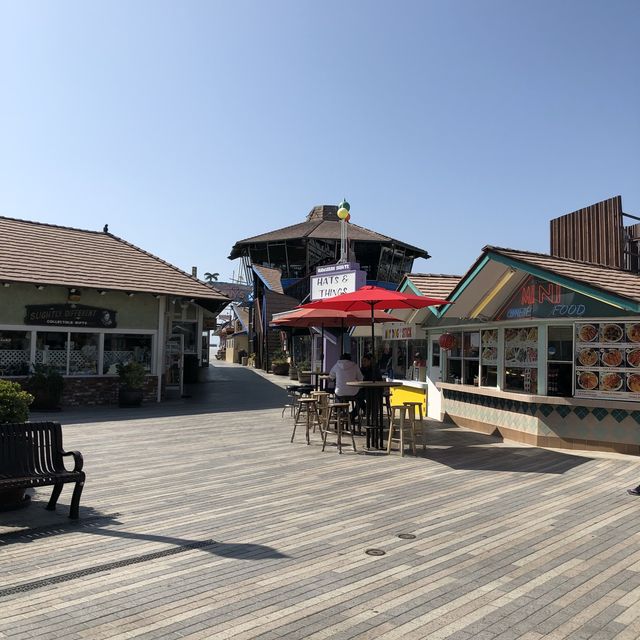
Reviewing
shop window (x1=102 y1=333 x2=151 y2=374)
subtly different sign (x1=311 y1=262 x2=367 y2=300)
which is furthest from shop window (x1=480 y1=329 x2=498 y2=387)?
shop window (x1=102 y1=333 x2=151 y2=374)

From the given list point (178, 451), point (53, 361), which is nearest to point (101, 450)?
point (178, 451)

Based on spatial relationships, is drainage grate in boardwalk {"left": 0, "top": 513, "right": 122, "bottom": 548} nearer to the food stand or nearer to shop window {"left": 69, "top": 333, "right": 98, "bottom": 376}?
the food stand

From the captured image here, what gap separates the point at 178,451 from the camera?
9.63 metres

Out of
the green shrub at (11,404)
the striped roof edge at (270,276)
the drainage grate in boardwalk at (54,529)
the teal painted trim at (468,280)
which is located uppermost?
the striped roof edge at (270,276)

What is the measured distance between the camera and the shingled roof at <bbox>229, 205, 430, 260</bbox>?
4219 cm

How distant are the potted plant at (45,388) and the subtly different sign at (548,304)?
11.1 meters

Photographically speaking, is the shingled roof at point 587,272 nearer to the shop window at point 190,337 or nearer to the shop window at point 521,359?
the shop window at point 521,359

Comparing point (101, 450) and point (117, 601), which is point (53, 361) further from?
point (117, 601)

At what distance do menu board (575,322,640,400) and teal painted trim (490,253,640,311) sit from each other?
0.72 m

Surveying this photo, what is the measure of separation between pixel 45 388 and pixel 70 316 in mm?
2321

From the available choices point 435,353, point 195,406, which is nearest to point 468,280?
point 435,353

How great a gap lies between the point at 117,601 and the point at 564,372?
8.37m

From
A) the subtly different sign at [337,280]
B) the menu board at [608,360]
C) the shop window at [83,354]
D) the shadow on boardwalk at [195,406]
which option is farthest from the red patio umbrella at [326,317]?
the shop window at [83,354]

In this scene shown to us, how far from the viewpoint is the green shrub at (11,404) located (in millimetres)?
6219
